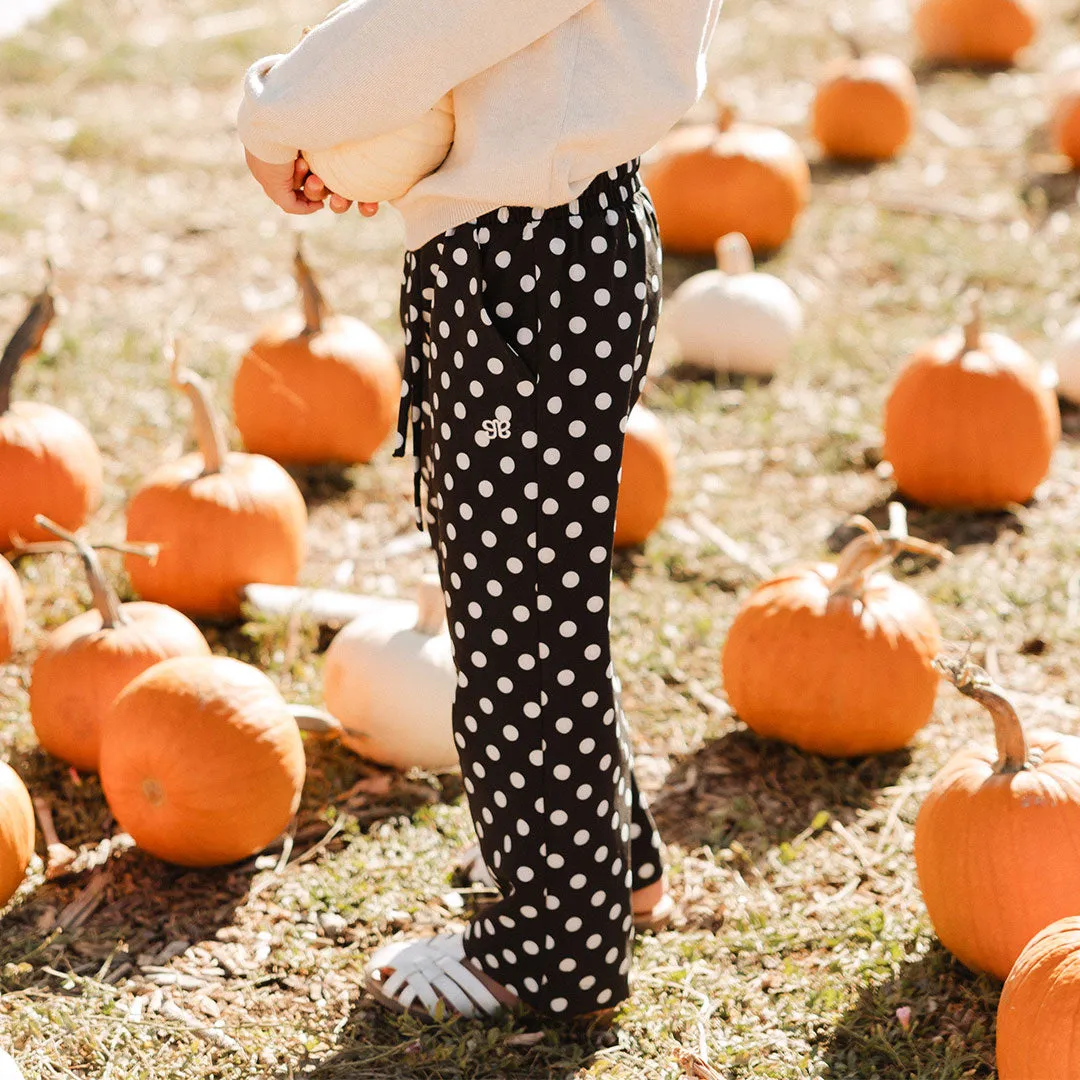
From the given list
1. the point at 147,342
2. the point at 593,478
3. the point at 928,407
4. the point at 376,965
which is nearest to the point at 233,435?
the point at 147,342

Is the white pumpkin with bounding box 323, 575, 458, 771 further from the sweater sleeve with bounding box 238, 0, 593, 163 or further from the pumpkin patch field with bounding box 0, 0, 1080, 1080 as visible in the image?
the sweater sleeve with bounding box 238, 0, 593, 163

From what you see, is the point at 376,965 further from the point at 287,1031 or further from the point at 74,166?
the point at 74,166

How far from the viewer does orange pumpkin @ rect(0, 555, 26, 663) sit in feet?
11.8

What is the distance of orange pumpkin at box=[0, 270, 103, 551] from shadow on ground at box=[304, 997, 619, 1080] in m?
2.00

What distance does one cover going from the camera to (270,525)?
155 inches

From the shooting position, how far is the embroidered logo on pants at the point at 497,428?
2.25 meters

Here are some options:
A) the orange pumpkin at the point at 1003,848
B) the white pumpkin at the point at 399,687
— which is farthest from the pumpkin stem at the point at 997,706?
the white pumpkin at the point at 399,687

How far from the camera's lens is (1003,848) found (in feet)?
8.75

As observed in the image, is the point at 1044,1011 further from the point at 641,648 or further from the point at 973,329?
the point at 973,329

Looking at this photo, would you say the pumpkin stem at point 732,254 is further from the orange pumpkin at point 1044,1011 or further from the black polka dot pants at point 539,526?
the orange pumpkin at point 1044,1011

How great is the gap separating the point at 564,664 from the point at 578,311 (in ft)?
1.85

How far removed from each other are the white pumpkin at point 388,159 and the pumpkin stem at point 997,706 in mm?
1211

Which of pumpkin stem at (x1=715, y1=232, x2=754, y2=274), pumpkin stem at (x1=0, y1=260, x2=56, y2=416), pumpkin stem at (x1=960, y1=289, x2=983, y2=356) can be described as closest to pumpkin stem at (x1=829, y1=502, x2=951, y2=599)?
pumpkin stem at (x1=960, y1=289, x2=983, y2=356)

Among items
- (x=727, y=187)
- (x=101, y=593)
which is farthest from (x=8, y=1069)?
(x=727, y=187)
